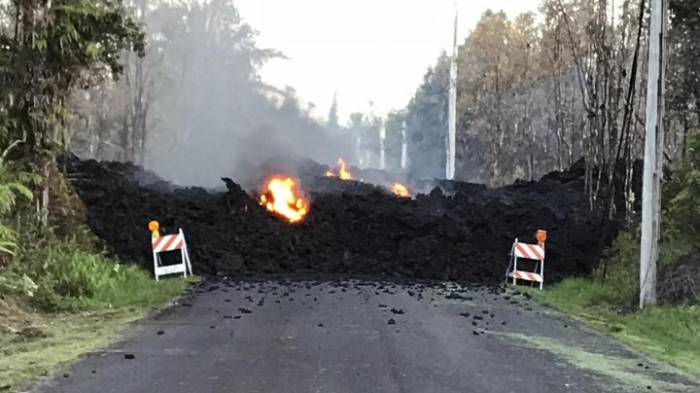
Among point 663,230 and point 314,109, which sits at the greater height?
point 314,109

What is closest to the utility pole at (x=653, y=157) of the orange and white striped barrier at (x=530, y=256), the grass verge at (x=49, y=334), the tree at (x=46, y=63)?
the orange and white striped barrier at (x=530, y=256)

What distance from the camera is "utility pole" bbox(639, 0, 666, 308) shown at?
51.3ft

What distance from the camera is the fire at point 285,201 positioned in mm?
26031

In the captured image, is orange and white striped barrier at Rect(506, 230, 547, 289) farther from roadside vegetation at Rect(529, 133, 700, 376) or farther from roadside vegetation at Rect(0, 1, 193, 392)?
roadside vegetation at Rect(0, 1, 193, 392)

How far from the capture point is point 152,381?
8.34 meters

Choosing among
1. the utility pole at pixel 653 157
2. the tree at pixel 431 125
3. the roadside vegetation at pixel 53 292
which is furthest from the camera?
the tree at pixel 431 125

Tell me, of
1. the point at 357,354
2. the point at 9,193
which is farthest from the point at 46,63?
the point at 357,354

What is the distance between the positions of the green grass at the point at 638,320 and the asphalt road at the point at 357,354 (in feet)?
1.52

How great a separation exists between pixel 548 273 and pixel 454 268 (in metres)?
2.43

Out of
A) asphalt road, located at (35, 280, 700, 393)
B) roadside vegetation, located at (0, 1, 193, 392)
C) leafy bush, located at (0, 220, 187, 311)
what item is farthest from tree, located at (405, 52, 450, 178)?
asphalt road, located at (35, 280, 700, 393)

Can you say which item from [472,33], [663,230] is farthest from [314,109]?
[663,230]

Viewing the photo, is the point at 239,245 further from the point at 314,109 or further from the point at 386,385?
the point at 314,109

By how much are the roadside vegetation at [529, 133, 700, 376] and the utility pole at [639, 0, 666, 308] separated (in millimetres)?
622

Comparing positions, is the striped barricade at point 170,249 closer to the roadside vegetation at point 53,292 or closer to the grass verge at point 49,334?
the roadside vegetation at point 53,292
